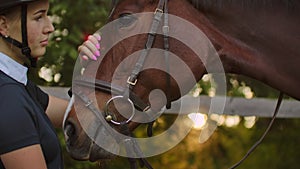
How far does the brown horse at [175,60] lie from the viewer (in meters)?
2.74

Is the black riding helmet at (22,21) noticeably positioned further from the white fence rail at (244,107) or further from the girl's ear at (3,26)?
the white fence rail at (244,107)

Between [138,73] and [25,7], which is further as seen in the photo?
[138,73]

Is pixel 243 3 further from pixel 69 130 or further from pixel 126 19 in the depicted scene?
pixel 69 130

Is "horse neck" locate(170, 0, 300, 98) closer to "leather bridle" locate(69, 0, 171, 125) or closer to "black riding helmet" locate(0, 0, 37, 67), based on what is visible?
"leather bridle" locate(69, 0, 171, 125)

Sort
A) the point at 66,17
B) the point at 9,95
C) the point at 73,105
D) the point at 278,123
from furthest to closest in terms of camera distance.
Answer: the point at 278,123
the point at 66,17
the point at 73,105
the point at 9,95

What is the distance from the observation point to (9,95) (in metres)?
2.18

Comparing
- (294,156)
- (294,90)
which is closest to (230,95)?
(294,156)

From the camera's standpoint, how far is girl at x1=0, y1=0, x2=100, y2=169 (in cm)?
214

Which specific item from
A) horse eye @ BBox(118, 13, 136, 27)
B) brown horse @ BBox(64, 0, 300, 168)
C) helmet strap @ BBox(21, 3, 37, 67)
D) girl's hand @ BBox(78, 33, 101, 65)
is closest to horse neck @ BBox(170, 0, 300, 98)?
brown horse @ BBox(64, 0, 300, 168)

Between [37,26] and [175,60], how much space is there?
27.5 inches

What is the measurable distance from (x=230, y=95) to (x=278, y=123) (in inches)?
28.5

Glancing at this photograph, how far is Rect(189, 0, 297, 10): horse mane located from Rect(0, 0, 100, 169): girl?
71 cm

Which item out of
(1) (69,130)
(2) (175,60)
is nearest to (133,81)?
(2) (175,60)

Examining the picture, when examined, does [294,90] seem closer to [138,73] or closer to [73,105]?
[138,73]
